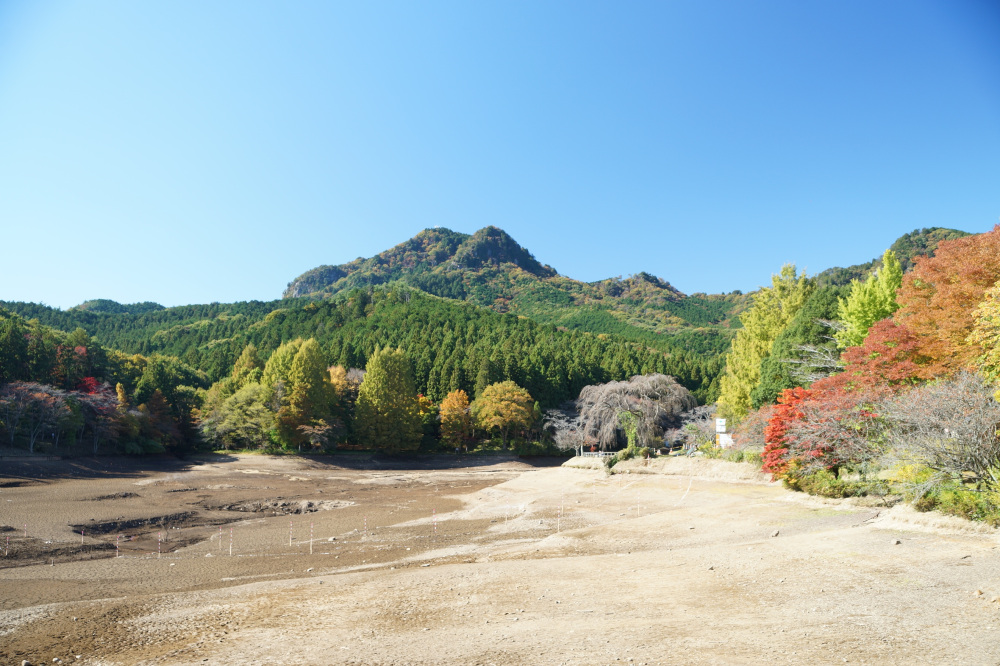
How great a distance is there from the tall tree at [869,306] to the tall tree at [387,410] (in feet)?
127

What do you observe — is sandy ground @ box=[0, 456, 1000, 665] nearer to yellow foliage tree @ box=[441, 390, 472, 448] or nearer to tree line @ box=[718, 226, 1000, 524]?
tree line @ box=[718, 226, 1000, 524]

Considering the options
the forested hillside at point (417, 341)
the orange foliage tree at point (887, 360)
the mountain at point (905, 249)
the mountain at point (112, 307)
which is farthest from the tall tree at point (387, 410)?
the mountain at point (112, 307)

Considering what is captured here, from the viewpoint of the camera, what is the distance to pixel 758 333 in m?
40.5

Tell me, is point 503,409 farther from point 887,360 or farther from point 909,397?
point 909,397

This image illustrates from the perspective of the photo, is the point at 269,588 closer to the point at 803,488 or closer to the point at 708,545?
the point at 708,545

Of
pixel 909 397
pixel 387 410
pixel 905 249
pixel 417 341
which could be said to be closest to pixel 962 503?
pixel 909 397

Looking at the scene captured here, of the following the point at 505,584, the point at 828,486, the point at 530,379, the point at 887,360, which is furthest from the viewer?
the point at 530,379

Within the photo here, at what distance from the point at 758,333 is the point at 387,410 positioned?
35.3m

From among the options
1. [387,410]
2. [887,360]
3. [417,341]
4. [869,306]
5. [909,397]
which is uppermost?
[417,341]

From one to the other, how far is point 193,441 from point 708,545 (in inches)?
2138

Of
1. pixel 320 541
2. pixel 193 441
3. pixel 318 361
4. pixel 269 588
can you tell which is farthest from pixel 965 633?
pixel 193 441

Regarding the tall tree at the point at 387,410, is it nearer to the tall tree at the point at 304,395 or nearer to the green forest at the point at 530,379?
the green forest at the point at 530,379

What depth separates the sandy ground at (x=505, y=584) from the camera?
25.4ft

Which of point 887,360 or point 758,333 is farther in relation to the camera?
point 758,333
